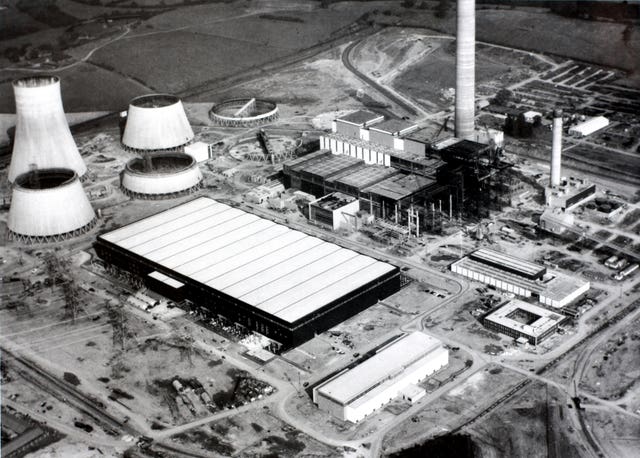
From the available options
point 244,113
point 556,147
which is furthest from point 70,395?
point 244,113

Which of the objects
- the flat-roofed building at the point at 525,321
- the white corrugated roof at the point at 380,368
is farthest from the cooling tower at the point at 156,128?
the flat-roofed building at the point at 525,321

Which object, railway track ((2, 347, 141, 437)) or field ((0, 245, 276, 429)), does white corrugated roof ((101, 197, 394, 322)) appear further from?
railway track ((2, 347, 141, 437))

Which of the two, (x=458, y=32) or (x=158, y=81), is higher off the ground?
(x=458, y=32)

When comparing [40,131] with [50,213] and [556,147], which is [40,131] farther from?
[556,147]

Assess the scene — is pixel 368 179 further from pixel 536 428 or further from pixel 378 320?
pixel 536 428

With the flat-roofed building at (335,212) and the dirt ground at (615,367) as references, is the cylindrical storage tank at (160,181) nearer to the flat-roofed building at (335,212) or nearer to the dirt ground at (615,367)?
the flat-roofed building at (335,212)

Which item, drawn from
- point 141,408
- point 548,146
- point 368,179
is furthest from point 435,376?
point 548,146
